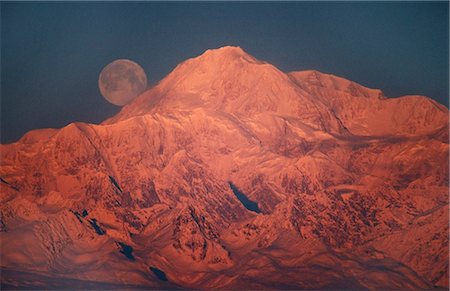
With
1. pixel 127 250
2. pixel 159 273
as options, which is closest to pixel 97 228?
pixel 127 250

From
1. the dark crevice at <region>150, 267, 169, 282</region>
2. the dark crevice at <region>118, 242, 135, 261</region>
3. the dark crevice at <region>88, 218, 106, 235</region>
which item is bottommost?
the dark crevice at <region>150, 267, 169, 282</region>

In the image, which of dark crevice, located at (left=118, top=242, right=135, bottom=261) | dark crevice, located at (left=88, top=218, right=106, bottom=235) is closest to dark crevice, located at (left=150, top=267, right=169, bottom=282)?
dark crevice, located at (left=118, top=242, right=135, bottom=261)

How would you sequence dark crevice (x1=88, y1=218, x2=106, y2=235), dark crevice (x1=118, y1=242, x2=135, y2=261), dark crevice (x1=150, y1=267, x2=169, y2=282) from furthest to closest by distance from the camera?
1. dark crevice (x1=88, y1=218, x2=106, y2=235)
2. dark crevice (x1=118, y1=242, x2=135, y2=261)
3. dark crevice (x1=150, y1=267, x2=169, y2=282)

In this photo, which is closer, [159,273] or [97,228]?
[159,273]

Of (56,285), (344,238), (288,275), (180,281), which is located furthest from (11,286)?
(344,238)

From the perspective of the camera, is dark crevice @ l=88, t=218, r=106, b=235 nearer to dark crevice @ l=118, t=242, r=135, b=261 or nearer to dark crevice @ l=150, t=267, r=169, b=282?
dark crevice @ l=118, t=242, r=135, b=261

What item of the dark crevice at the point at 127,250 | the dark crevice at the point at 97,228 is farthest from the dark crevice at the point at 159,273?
the dark crevice at the point at 97,228

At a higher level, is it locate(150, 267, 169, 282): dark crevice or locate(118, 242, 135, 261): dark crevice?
locate(118, 242, 135, 261): dark crevice

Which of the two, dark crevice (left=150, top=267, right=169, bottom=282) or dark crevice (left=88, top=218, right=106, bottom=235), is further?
dark crevice (left=88, top=218, right=106, bottom=235)

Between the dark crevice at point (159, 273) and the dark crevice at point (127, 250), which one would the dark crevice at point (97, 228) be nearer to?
the dark crevice at point (127, 250)

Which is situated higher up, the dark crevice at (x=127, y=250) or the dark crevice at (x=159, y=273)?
the dark crevice at (x=127, y=250)

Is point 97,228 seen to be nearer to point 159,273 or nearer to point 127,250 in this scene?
point 127,250
